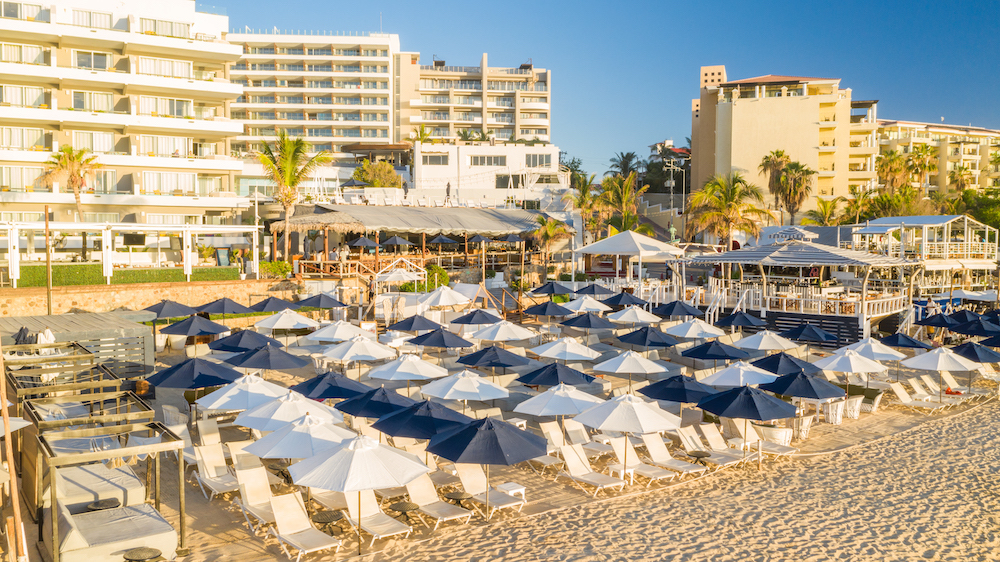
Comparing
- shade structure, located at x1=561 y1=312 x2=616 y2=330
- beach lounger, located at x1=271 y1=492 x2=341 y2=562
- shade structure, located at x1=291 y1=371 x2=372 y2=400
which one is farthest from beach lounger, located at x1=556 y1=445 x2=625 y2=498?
shade structure, located at x1=561 y1=312 x2=616 y2=330

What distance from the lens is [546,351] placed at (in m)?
17.7

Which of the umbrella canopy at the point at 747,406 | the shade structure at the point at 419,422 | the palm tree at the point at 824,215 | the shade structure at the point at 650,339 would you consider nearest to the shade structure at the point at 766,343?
the shade structure at the point at 650,339

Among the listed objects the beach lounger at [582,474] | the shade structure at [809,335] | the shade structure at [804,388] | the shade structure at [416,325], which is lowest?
the beach lounger at [582,474]

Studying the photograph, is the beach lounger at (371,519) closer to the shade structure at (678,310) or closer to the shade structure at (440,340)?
the shade structure at (440,340)

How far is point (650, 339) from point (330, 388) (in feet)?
30.4

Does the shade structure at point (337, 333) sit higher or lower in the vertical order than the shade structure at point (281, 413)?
higher

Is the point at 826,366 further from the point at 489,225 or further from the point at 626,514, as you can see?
the point at 489,225

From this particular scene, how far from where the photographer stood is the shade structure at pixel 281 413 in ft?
37.0

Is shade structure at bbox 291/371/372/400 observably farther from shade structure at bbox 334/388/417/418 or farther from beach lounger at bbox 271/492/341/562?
beach lounger at bbox 271/492/341/562

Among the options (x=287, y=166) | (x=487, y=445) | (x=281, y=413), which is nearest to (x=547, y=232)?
(x=287, y=166)

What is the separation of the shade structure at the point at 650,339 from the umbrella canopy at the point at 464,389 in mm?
6108

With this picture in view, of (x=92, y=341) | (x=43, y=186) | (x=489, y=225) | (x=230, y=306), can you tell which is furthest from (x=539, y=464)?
(x=43, y=186)

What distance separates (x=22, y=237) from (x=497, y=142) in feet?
123

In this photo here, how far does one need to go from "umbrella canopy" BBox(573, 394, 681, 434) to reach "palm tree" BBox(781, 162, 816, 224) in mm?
55548
